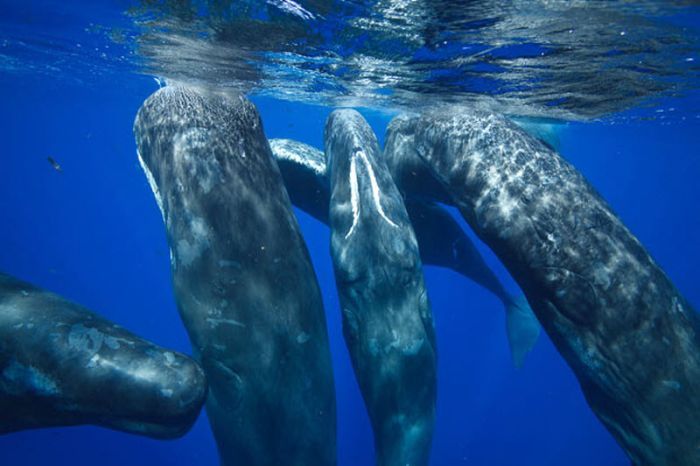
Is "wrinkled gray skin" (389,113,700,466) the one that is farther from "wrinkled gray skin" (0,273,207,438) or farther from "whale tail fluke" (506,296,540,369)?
"whale tail fluke" (506,296,540,369)

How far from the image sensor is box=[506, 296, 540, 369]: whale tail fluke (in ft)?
43.9

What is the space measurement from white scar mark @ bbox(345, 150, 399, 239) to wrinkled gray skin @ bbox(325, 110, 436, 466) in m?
0.02

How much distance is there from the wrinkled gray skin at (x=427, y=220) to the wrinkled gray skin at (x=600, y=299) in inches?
83.4

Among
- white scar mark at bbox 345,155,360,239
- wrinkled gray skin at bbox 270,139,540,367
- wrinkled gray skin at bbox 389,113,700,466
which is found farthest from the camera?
wrinkled gray skin at bbox 270,139,540,367

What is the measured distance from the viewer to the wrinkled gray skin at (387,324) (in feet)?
19.7

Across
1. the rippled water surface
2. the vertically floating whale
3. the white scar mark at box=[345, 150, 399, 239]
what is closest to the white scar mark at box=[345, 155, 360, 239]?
the white scar mark at box=[345, 150, 399, 239]

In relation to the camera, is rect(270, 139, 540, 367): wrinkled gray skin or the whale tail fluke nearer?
rect(270, 139, 540, 367): wrinkled gray skin

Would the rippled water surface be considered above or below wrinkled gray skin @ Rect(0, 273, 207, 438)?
above

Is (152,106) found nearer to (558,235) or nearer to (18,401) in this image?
(18,401)

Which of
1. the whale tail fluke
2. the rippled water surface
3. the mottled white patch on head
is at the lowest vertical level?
the whale tail fluke

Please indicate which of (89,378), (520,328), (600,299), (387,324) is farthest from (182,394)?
(520,328)

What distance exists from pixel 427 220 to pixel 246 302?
5.49 meters

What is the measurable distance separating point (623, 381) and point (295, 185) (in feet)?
22.1

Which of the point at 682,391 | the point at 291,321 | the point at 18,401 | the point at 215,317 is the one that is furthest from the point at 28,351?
the point at 682,391
